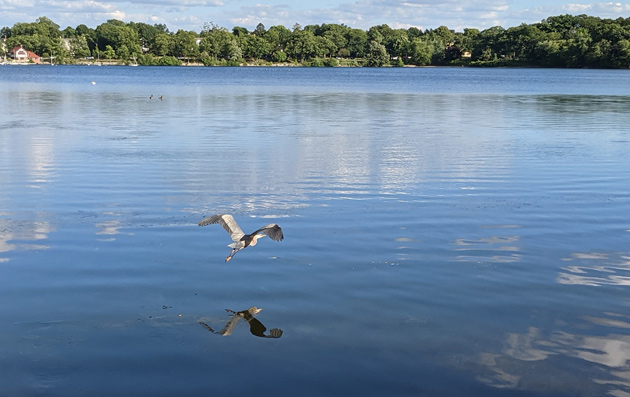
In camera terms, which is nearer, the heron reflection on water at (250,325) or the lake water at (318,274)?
the lake water at (318,274)

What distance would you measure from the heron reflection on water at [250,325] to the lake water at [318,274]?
1.4 inches

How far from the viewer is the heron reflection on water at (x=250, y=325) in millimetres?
8227

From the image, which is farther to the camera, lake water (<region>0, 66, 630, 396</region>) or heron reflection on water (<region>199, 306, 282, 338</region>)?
heron reflection on water (<region>199, 306, 282, 338</region>)

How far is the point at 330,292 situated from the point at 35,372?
367cm

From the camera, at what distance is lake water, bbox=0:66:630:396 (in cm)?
742

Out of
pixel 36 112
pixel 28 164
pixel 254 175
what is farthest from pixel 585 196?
pixel 36 112

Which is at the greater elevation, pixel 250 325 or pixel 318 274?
pixel 318 274

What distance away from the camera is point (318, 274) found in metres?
10.2

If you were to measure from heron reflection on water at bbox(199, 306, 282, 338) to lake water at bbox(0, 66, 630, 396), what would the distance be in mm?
36

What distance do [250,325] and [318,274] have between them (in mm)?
1946

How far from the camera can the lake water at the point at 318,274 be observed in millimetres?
7422

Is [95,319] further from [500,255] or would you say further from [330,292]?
[500,255]

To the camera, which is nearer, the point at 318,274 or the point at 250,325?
the point at 250,325

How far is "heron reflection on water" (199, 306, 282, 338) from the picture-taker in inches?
324
